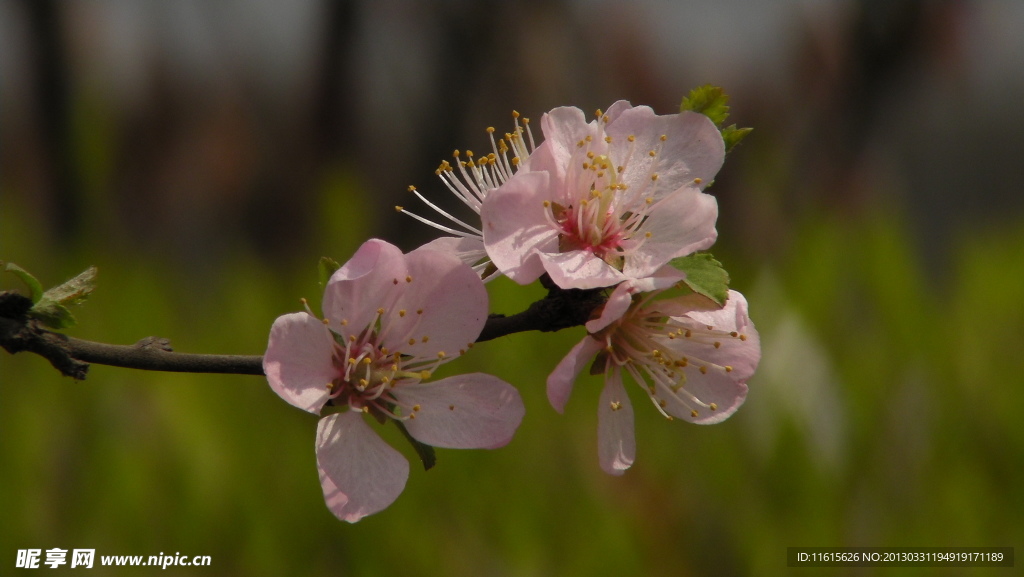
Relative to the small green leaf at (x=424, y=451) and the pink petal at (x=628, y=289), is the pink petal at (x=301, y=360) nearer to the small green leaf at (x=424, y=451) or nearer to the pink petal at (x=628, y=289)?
the small green leaf at (x=424, y=451)

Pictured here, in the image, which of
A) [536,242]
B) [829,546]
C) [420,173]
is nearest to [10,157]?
[420,173]

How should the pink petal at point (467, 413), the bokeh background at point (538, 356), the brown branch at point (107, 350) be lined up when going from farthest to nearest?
the bokeh background at point (538, 356)
the pink petal at point (467, 413)
the brown branch at point (107, 350)

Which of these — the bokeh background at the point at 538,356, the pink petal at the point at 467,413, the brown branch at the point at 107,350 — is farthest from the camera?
the bokeh background at the point at 538,356

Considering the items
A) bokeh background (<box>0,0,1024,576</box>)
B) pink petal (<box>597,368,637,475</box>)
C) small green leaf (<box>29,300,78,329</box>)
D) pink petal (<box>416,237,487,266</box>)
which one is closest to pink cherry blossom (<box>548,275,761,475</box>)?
pink petal (<box>597,368,637,475</box>)

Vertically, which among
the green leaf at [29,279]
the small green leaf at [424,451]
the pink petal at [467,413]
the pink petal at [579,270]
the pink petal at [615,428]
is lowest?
the pink petal at [615,428]

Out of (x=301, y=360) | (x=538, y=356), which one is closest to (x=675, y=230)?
(x=301, y=360)

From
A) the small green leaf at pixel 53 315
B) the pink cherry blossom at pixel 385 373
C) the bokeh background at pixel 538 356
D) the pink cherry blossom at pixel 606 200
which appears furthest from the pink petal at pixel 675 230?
the bokeh background at pixel 538 356

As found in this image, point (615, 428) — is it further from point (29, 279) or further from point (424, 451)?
point (29, 279)

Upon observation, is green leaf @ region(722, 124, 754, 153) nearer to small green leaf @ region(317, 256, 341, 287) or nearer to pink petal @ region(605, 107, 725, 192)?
pink petal @ region(605, 107, 725, 192)
